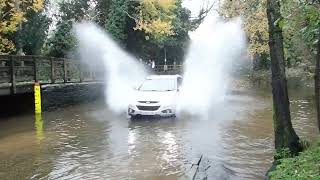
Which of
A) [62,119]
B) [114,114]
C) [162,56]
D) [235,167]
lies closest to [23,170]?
[235,167]

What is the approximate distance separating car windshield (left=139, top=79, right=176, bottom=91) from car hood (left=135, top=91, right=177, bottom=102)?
1.62 feet

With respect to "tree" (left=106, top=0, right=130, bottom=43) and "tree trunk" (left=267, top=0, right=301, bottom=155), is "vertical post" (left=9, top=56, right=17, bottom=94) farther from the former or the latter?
"tree" (left=106, top=0, right=130, bottom=43)

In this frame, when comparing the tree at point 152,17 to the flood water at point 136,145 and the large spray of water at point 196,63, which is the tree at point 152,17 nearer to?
the large spray of water at point 196,63

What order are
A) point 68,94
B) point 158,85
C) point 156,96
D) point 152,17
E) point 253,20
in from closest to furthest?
point 156,96, point 158,85, point 68,94, point 152,17, point 253,20

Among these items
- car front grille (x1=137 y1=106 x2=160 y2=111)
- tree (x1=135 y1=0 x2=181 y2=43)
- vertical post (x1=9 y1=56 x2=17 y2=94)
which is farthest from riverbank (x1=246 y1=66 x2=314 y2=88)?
vertical post (x1=9 y1=56 x2=17 y2=94)

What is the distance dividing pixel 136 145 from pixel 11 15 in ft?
41.4

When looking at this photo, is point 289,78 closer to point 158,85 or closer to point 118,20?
point 118,20

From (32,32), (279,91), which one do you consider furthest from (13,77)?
(279,91)

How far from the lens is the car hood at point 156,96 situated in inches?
643

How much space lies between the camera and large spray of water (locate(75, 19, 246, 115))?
73.9 feet

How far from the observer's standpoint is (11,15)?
2158 cm

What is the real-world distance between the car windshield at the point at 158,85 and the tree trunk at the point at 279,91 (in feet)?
28.8

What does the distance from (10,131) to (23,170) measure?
5.93m

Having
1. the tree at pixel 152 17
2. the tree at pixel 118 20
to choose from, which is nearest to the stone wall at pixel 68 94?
the tree at pixel 118 20
